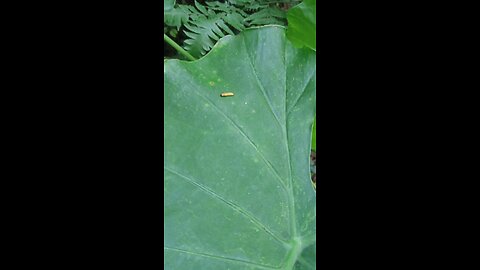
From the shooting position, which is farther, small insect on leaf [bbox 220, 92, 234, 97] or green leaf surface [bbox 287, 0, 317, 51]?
green leaf surface [bbox 287, 0, 317, 51]

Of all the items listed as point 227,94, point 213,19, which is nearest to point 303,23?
point 227,94

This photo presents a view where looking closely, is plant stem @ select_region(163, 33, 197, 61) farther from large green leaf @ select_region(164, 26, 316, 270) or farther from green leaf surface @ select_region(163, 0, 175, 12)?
large green leaf @ select_region(164, 26, 316, 270)

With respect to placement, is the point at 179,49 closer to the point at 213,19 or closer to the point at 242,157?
the point at 213,19

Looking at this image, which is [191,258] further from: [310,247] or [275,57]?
[275,57]

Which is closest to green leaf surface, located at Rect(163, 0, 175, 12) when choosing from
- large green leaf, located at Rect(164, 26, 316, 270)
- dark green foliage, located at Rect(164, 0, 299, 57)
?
dark green foliage, located at Rect(164, 0, 299, 57)
